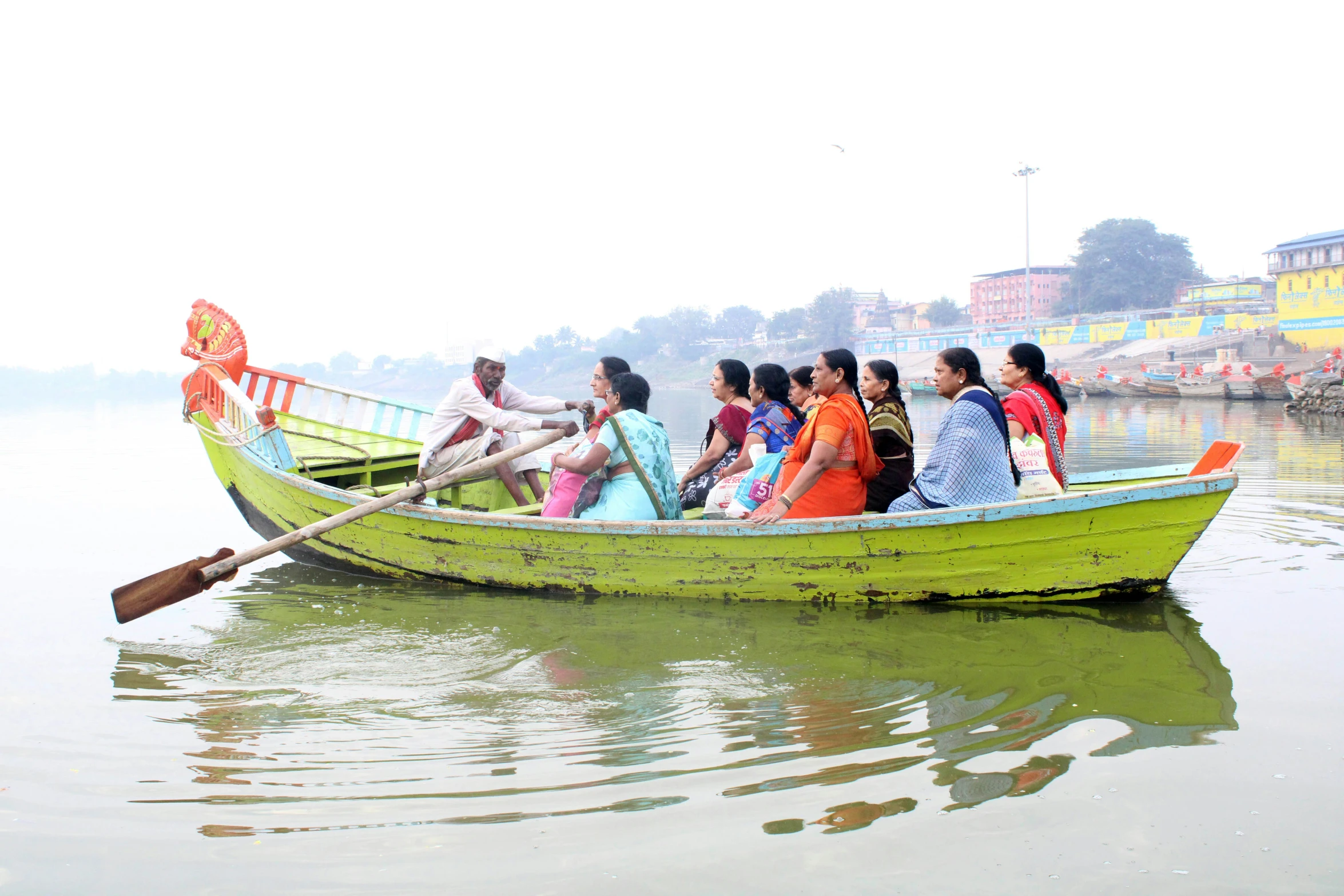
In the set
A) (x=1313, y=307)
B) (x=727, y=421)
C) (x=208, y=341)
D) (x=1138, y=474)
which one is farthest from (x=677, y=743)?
(x=1313, y=307)

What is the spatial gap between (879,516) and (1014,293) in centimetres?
7361

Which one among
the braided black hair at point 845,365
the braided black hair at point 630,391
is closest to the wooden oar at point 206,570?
the braided black hair at point 630,391

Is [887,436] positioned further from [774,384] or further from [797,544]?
[774,384]

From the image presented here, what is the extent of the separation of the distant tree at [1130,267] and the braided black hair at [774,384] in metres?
69.9

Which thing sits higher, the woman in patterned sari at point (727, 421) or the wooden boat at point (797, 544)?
the woman in patterned sari at point (727, 421)

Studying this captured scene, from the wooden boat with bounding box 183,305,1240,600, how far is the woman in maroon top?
1.29 ft

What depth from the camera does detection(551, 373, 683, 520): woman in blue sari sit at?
17.3 ft

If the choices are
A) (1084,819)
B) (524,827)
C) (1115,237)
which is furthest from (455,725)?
(1115,237)

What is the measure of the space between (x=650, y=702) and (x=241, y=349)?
6.07 m

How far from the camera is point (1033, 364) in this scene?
546cm

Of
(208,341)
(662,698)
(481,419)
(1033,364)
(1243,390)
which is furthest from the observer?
(1243,390)

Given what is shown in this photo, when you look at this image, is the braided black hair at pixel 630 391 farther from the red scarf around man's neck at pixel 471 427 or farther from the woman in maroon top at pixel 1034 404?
the woman in maroon top at pixel 1034 404

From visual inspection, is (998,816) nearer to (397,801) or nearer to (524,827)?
(524,827)

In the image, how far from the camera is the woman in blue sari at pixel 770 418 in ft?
18.8
